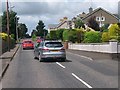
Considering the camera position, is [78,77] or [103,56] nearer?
[78,77]

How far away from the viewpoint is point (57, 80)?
52.0ft

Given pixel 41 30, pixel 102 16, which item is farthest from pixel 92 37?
pixel 41 30

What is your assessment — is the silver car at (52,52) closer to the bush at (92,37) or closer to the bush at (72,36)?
the bush at (92,37)

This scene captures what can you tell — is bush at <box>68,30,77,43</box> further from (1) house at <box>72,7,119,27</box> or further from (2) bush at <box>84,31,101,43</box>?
(1) house at <box>72,7,119,27</box>

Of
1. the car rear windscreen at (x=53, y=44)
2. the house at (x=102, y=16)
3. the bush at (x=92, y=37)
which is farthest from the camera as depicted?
the house at (x=102, y=16)

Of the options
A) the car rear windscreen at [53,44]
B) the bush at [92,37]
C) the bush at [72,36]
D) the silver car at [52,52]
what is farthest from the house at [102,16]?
the silver car at [52,52]

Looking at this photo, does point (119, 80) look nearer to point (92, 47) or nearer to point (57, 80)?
point (57, 80)

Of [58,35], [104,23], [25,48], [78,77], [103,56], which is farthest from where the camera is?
[104,23]

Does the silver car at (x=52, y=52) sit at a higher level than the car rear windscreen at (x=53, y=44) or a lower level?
lower

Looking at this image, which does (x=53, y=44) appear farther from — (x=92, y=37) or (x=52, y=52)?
(x=92, y=37)

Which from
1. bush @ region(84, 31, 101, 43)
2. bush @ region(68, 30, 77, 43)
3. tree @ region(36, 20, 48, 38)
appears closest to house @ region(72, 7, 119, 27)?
bush @ region(68, 30, 77, 43)

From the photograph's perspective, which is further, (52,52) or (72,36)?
(72,36)

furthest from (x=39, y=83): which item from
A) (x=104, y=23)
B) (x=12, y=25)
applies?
(x=104, y=23)

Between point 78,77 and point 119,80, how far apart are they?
1.94m
